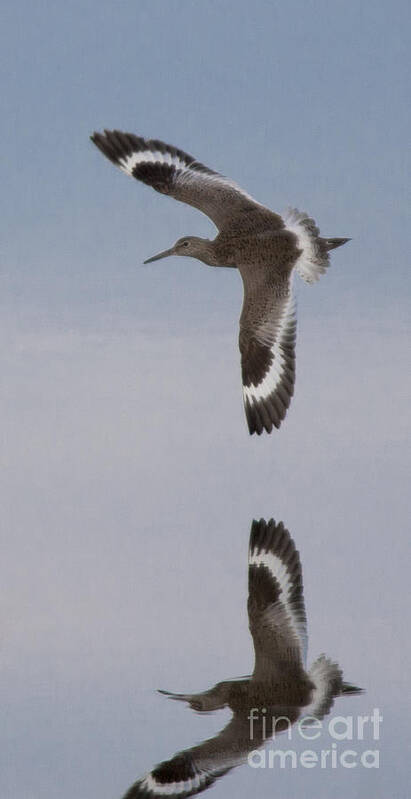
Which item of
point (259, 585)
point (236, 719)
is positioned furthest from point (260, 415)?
point (236, 719)

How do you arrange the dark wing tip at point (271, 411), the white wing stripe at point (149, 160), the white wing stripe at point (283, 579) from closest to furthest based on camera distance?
the white wing stripe at point (283, 579)
the dark wing tip at point (271, 411)
the white wing stripe at point (149, 160)

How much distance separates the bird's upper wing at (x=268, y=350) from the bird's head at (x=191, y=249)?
2.10ft

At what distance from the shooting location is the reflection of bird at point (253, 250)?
533 cm

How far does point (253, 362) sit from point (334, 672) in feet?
6.39

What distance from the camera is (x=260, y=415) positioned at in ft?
17.3

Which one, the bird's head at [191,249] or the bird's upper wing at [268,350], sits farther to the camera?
the bird's head at [191,249]

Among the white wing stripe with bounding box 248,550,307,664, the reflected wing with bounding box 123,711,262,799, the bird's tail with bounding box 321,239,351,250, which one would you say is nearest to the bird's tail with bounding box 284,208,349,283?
the bird's tail with bounding box 321,239,351,250

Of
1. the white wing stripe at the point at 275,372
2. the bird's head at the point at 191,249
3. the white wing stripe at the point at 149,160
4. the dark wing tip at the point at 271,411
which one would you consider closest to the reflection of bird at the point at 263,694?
the dark wing tip at the point at 271,411

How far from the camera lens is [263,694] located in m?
3.59

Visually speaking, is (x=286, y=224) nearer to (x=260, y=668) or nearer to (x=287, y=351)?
(x=287, y=351)

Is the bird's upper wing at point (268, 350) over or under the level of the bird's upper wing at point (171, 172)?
under

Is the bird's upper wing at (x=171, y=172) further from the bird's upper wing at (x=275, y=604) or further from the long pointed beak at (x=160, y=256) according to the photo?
the bird's upper wing at (x=275, y=604)

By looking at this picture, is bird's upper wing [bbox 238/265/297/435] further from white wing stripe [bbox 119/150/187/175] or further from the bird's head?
white wing stripe [bbox 119/150/187/175]

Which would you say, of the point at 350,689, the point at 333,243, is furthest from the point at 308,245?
the point at 350,689
